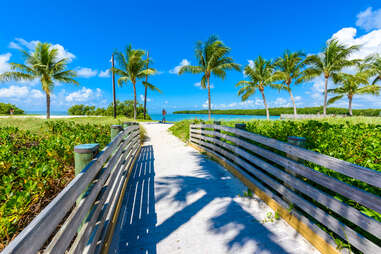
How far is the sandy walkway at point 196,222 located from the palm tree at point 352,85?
96.9ft

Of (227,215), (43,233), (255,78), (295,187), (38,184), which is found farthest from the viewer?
(255,78)

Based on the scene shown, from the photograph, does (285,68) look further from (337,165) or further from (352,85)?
(337,165)

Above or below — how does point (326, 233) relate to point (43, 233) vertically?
below

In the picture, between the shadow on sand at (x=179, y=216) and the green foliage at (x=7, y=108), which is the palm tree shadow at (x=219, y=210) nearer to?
the shadow on sand at (x=179, y=216)

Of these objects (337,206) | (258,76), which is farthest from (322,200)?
(258,76)

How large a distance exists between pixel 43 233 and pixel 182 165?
183 inches

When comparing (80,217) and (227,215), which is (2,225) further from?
(227,215)

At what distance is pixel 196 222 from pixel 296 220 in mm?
1369

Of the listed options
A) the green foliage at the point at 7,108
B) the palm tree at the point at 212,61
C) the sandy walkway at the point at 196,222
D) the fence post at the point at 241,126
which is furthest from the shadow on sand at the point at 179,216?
the green foliage at the point at 7,108

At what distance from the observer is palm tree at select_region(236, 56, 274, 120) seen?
25078mm

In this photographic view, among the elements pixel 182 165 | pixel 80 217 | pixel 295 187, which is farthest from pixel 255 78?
pixel 80 217

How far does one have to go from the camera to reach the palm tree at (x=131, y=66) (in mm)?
21969

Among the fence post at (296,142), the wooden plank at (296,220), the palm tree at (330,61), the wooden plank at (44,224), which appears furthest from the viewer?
the palm tree at (330,61)

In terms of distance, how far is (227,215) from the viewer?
108 inches
